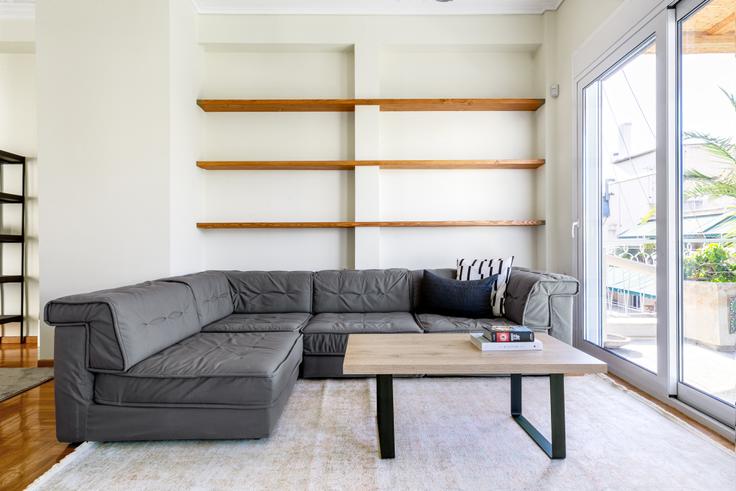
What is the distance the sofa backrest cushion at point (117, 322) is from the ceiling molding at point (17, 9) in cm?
311

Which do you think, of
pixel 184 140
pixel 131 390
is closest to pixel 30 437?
pixel 131 390

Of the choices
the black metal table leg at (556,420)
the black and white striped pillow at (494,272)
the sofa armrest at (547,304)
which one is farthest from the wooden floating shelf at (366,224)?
the black metal table leg at (556,420)

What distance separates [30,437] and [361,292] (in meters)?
A: 2.14

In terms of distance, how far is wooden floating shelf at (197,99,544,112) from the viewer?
3512 mm

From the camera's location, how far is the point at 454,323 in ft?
9.12

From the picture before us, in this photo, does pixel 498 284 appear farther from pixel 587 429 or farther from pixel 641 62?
pixel 641 62

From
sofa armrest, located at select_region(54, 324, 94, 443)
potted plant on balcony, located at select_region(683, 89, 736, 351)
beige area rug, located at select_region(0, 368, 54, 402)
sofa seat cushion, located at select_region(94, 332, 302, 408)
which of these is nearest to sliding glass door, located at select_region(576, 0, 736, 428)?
potted plant on balcony, located at select_region(683, 89, 736, 351)

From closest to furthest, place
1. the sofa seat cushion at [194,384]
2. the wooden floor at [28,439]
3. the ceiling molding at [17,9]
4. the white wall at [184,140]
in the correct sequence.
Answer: the wooden floor at [28,439], the sofa seat cushion at [194,384], the white wall at [184,140], the ceiling molding at [17,9]

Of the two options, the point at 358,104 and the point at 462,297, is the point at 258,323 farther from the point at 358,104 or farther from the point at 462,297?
the point at 358,104

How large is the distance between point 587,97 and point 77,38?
388cm

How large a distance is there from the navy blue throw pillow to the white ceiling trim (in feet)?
7.73

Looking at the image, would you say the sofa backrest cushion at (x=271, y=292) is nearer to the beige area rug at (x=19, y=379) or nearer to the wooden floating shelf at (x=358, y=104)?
the beige area rug at (x=19, y=379)

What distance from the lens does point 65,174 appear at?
307cm

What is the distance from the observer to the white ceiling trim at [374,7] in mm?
3516
